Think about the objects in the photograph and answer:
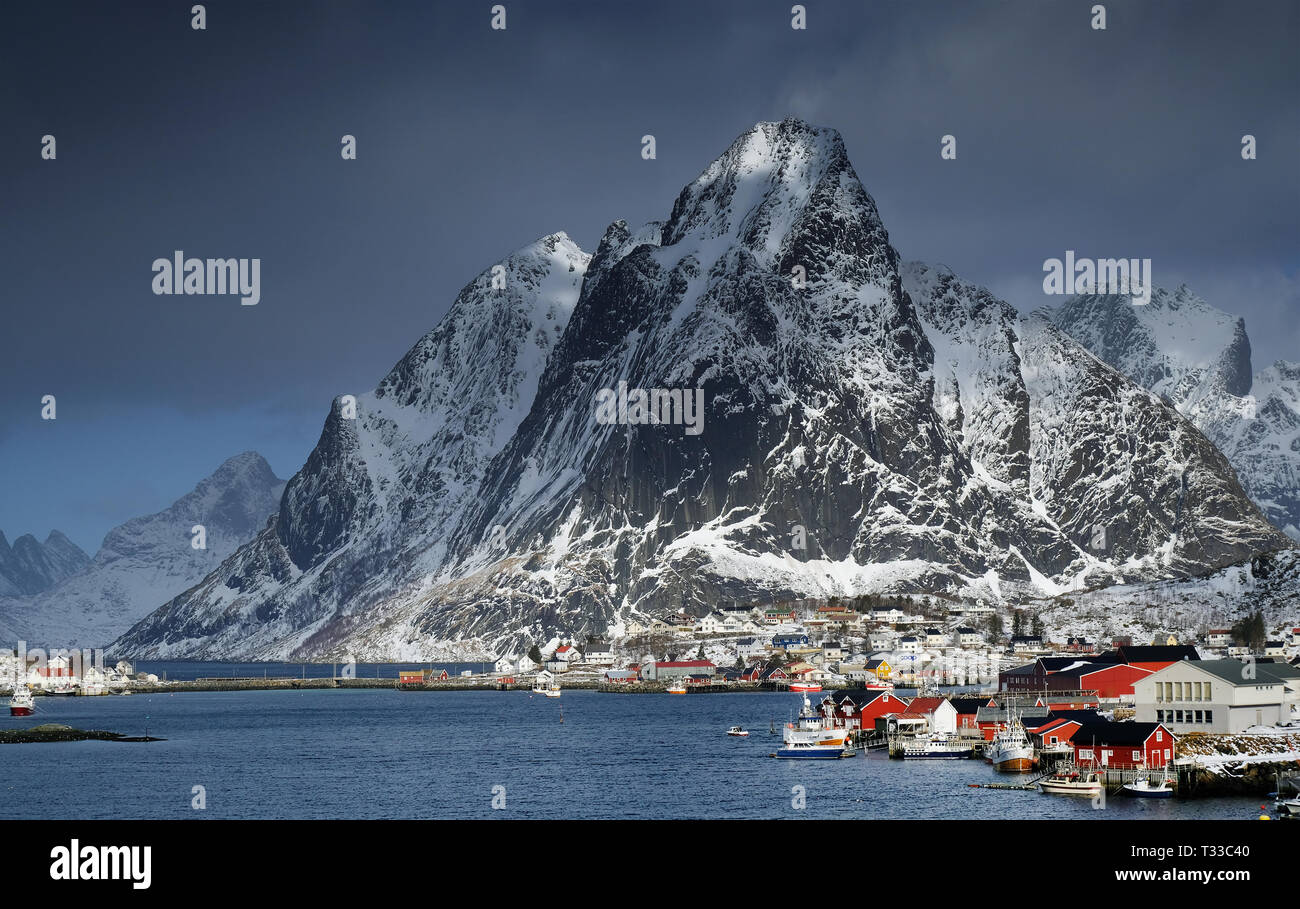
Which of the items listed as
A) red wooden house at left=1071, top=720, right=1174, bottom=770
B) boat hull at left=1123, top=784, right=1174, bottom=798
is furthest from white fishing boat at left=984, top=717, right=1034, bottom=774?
boat hull at left=1123, top=784, right=1174, bottom=798

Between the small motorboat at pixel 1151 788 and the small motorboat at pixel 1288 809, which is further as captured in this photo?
the small motorboat at pixel 1151 788

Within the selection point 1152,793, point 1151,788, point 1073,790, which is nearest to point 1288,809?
point 1152,793

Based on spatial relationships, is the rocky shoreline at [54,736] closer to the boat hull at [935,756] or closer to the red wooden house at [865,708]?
the red wooden house at [865,708]

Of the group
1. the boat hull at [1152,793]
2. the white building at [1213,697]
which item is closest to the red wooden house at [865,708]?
the white building at [1213,697]
